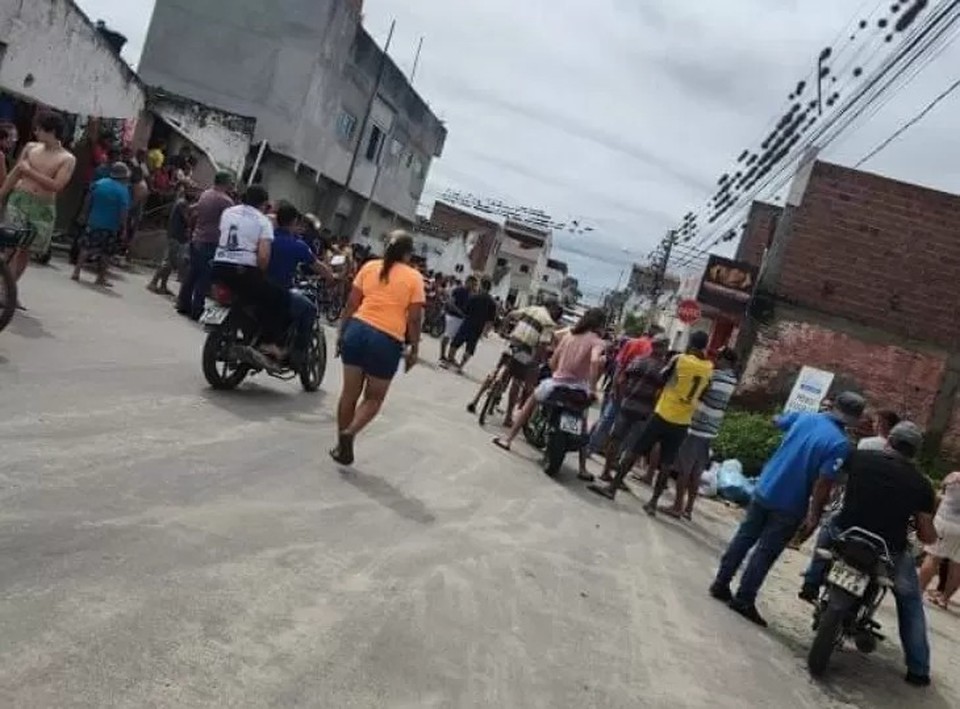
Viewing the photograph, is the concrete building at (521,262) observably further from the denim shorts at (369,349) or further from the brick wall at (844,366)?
the denim shorts at (369,349)

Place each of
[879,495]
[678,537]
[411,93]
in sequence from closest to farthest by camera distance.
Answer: [879,495], [678,537], [411,93]

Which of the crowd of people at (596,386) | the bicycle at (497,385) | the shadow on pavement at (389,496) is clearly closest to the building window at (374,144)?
the crowd of people at (596,386)

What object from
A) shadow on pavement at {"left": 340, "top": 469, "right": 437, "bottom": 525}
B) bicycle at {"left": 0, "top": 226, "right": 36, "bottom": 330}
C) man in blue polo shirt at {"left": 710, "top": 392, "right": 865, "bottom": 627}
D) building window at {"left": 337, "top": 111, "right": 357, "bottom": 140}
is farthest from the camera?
building window at {"left": 337, "top": 111, "right": 357, "bottom": 140}

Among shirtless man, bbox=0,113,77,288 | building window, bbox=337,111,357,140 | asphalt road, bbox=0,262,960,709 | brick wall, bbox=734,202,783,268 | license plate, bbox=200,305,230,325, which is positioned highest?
brick wall, bbox=734,202,783,268

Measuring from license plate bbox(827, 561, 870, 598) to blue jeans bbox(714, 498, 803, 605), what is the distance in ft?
2.62

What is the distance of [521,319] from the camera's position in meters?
12.8

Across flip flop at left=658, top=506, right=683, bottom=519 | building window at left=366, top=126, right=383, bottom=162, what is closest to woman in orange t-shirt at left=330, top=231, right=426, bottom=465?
flip flop at left=658, top=506, right=683, bottom=519

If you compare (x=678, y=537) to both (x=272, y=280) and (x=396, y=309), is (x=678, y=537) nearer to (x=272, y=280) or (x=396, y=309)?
(x=396, y=309)

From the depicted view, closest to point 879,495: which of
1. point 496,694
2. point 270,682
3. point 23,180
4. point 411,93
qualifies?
point 496,694

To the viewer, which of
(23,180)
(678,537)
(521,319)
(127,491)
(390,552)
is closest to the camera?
(127,491)

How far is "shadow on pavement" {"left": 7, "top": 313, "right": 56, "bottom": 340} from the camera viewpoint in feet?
28.7

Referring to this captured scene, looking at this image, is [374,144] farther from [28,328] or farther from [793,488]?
[793,488]

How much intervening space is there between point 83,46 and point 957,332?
17239 mm

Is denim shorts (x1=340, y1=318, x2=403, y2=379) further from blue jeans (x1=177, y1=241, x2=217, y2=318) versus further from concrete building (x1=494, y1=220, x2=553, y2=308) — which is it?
concrete building (x1=494, y1=220, x2=553, y2=308)
